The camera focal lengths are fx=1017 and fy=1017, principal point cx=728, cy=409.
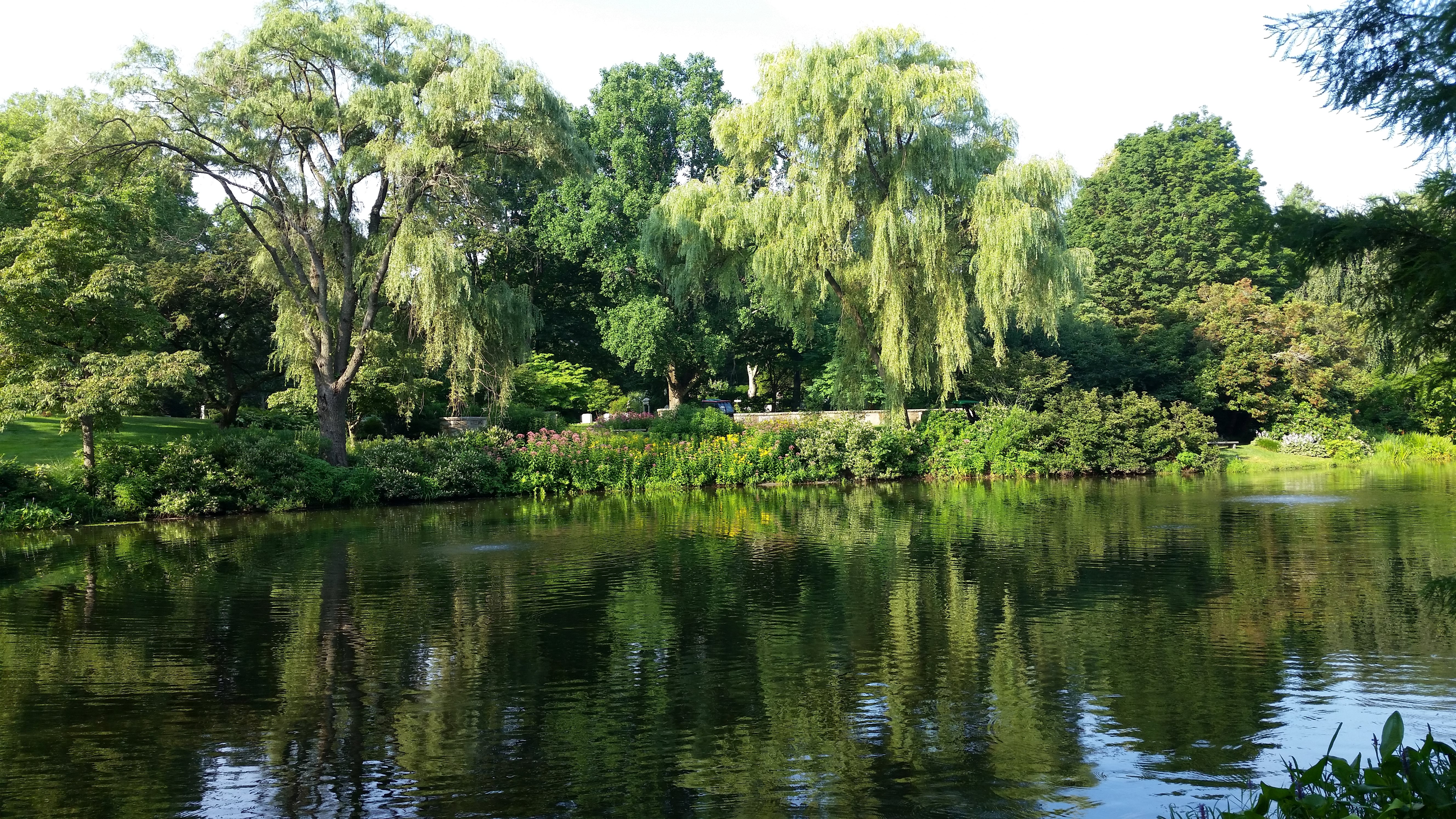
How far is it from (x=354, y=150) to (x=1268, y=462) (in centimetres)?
3103

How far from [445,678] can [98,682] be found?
10.1 feet

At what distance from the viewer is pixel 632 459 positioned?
30.9 meters

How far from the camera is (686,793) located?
611 centimetres

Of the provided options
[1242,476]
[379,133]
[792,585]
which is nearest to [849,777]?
[792,585]

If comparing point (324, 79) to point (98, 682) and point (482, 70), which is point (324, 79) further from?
point (98, 682)

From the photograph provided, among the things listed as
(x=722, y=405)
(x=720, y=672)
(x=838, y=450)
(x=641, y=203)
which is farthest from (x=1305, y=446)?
(x=720, y=672)

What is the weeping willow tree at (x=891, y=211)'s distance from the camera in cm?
2991

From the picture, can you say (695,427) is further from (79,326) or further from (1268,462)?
A: (1268,462)

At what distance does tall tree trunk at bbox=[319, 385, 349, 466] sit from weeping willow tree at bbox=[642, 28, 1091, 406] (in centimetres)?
1158

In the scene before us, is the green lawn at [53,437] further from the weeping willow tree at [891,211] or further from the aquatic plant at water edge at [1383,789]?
the aquatic plant at water edge at [1383,789]

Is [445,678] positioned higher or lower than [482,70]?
lower

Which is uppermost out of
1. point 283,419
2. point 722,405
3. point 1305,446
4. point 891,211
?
point 891,211

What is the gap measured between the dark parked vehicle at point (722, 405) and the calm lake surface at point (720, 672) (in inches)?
953

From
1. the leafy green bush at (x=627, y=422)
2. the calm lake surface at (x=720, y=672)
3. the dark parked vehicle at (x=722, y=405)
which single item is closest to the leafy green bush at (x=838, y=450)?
the leafy green bush at (x=627, y=422)
